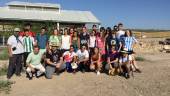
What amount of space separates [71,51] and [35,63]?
133 cm

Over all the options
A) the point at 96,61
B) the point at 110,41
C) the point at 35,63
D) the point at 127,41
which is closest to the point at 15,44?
the point at 35,63

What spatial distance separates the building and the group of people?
18261mm

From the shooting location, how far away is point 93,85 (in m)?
10.7

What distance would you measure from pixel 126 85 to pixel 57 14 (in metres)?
27.1

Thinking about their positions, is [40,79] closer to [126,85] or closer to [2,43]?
[126,85]

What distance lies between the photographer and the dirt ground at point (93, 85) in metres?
9.88

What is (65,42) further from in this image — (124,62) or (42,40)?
(124,62)

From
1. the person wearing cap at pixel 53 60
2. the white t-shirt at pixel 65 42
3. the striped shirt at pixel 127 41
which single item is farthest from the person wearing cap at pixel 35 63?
the striped shirt at pixel 127 41

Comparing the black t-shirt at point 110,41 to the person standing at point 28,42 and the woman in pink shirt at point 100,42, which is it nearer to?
the woman in pink shirt at point 100,42

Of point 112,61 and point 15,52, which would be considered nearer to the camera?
point 15,52

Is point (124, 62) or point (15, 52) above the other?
point (15, 52)

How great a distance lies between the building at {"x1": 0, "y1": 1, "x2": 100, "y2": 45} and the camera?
3244 centimetres

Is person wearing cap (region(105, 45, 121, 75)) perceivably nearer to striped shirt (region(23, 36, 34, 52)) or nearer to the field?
the field

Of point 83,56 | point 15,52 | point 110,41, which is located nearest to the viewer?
point 15,52
